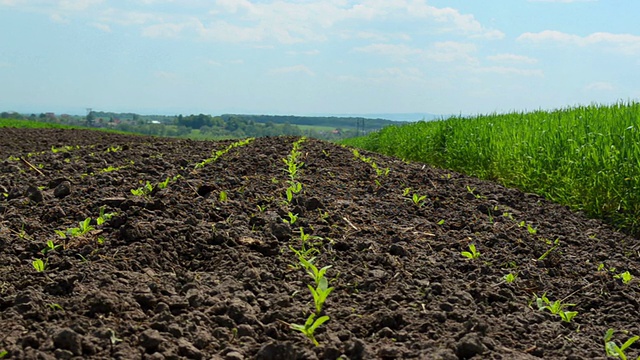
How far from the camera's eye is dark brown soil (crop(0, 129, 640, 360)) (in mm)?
2627

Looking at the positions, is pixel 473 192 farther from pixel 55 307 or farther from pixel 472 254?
pixel 55 307

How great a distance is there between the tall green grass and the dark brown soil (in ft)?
1.36

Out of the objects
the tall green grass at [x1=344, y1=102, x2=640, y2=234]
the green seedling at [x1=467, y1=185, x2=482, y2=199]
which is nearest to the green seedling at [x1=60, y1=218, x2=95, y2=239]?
the green seedling at [x1=467, y1=185, x2=482, y2=199]

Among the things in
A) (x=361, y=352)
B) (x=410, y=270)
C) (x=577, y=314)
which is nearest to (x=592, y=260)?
(x=577, y=314)

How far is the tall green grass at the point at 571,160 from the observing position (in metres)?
6.20

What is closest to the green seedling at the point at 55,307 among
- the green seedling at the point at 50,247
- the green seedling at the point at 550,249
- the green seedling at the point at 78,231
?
the green seedling at the point at 50,247

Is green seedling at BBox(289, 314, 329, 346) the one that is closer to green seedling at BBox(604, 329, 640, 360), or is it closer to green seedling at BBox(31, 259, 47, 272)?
green seedling at BBox(604, 329, 640, 360)

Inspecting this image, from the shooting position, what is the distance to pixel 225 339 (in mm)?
2645

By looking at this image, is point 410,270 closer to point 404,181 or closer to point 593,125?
point 404,181

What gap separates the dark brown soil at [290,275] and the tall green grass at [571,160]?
1.36 feet

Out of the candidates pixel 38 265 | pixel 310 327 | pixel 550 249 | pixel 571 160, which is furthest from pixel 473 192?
pixel 38 265

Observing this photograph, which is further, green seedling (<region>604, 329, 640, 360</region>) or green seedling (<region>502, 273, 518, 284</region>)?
green seedling (<region>502, 273, 518, 284</region>)

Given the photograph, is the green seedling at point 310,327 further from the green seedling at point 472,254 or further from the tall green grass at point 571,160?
the tall green grass at point 571,160

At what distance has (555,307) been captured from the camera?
3322 mm
